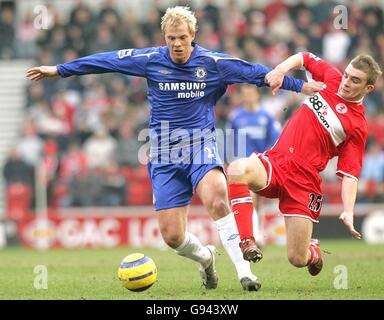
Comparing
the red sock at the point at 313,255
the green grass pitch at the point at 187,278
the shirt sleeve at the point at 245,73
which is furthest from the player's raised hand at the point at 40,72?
the red sock at the point at 313,255

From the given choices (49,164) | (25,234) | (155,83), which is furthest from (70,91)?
(155,83)

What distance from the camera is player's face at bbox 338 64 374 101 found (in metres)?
9.13

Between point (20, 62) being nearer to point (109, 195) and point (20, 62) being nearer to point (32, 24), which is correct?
point (32, 24)

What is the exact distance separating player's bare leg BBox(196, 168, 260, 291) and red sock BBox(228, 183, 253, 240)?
12 cm

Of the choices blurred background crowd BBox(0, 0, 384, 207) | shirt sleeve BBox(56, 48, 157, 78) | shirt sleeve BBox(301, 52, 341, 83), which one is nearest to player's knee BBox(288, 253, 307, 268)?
shirt sleeve BBox(301, 52, 341, 83)

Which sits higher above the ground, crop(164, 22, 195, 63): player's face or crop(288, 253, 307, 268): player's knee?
crop(164, 22, 195, 63): player's face

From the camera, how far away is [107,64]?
375 inches

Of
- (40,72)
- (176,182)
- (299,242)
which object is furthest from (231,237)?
(40,72)

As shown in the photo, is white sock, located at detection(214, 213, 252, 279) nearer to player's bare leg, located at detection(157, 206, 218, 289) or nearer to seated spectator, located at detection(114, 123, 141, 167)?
player's bare leg, located at detection(157, 206, 218, 289)

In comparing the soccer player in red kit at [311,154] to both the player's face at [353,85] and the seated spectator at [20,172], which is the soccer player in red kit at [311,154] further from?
the seated spectator at [20,172]

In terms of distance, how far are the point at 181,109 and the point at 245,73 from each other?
0.74 m

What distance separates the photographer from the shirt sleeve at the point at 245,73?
9227 mm

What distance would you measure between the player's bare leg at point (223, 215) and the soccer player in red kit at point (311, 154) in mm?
123

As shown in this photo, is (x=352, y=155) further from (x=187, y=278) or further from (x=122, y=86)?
(x=122, y=86)
